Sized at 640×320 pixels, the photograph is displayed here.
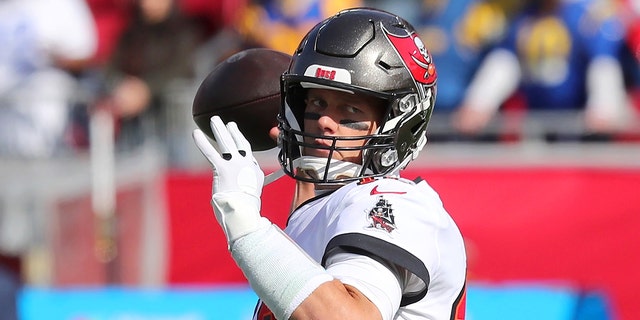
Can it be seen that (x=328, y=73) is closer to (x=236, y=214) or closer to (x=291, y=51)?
(x=236, y=214)

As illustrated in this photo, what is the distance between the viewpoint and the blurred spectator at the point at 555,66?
721 cm

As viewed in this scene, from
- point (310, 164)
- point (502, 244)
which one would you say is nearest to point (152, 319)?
point (502, 244)

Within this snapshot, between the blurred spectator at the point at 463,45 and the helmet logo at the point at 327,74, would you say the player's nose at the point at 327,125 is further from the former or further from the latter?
the blurred spectator at the point at 463,45

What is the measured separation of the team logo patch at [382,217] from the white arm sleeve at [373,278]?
79 millimetres

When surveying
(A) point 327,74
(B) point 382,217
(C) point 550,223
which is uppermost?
(A) point 327,74

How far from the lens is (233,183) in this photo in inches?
97.7

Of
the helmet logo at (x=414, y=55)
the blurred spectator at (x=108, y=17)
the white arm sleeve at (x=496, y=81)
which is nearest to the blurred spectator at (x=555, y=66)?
the white arm sleeve at (x=496, y=81)

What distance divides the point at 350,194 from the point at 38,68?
557 cm

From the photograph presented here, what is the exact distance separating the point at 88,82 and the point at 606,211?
364 centimetres

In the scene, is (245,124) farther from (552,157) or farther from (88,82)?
(88,82)

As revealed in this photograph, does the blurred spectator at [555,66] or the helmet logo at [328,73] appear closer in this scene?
the helmet logo at [328,73]

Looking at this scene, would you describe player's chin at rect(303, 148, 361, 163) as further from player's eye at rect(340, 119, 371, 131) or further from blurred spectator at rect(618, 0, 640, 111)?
blurred spectator at rect(618, 0, 640, 111)

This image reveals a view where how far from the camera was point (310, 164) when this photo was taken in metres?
2.78

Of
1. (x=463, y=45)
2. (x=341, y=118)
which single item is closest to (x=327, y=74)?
(x=341, y=118)
